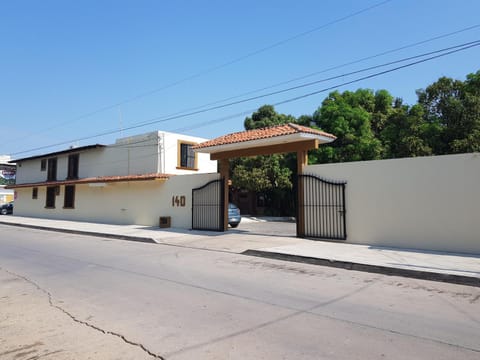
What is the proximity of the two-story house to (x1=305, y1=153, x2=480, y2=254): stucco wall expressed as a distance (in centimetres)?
724

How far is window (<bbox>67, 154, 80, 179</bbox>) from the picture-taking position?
2775 centimetres

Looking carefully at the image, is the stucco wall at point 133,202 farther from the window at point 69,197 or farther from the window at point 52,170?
the window at point 52,170

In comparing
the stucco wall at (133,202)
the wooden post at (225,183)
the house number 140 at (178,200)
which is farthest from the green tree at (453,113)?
the house number 140 at (178,200)

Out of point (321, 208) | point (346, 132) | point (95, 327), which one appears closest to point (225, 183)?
point (321, 208)

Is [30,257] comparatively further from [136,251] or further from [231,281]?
[231,281]

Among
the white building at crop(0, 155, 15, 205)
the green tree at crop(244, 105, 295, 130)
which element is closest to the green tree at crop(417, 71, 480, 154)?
the green tree at crop(244, 105, 295, 130)

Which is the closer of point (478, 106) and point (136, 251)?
point (136, 251)

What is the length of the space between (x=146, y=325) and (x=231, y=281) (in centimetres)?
279

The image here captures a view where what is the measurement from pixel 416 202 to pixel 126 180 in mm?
15341

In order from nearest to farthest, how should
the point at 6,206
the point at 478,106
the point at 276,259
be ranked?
the point at 276,259 → the point at 478,106 → the point at 6,206

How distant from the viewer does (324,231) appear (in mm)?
13109

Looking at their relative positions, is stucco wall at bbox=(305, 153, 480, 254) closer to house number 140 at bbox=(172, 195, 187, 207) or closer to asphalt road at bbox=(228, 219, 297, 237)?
asphalt road at bbox=(228, 219, 297, 237)

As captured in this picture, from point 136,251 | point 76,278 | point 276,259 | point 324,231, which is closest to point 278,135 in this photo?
point 324,231

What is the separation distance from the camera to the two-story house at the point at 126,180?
19.1 meters
